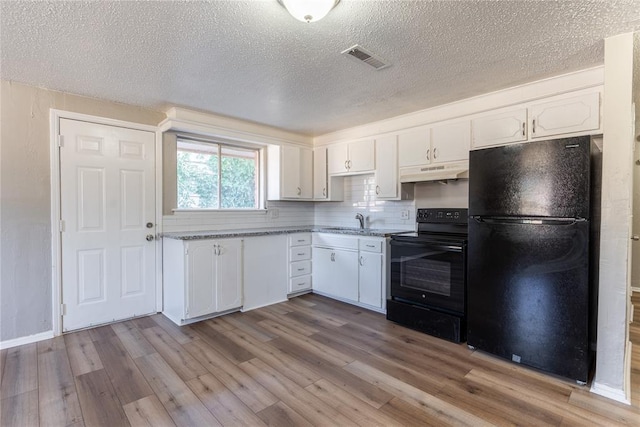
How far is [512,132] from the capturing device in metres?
2.84

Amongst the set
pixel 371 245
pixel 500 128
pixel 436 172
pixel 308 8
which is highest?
pixel 308 8

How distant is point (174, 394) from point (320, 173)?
10.8 feet

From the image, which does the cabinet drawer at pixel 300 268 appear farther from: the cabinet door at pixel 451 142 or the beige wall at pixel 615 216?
the beige wall at pixel 615 216

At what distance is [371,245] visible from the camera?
3.55m

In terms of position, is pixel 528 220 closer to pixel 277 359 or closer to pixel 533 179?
pixel 533 179

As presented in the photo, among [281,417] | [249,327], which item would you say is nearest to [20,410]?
[281,417]

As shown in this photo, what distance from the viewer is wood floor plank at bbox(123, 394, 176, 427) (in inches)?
69.2

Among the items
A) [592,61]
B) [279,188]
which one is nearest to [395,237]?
[279,188]

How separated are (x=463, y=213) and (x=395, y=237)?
717 millimetres

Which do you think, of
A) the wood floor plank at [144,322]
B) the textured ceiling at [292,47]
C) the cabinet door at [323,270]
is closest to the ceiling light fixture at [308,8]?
the textured ceiling at [292,47]

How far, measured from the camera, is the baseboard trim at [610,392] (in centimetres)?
195

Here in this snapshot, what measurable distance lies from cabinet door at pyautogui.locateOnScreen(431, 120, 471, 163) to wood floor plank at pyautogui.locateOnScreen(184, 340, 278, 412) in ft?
8.88

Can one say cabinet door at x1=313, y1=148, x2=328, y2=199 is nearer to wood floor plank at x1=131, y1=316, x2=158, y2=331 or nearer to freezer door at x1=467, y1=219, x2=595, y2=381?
freezer door at x1=467, y1=219, x2=595, y2=381

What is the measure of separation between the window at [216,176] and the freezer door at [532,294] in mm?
2955
